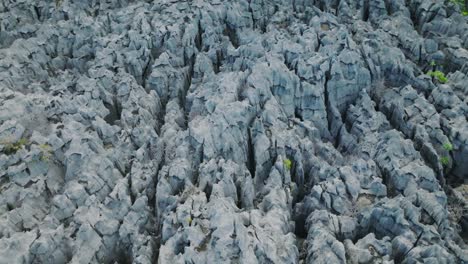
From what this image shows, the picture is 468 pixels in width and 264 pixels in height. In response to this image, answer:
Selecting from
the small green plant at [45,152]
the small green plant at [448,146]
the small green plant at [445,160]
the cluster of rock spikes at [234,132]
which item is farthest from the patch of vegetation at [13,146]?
the small green plant at [448,146]

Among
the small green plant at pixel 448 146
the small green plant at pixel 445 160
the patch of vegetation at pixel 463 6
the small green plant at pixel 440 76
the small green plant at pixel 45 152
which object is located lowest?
the small green plant at pixel 445 160

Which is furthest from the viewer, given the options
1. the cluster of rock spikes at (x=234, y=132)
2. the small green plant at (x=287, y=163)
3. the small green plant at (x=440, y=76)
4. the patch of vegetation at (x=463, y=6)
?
the patch of vegetation at (x=463, y=6)

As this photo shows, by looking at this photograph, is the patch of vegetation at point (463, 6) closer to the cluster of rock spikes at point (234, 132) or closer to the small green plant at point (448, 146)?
the cluster of rock spikes at point (234, 132)

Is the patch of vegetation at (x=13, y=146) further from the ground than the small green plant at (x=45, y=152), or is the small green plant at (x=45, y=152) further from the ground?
the patch of vegetation at (x=13, y=146)

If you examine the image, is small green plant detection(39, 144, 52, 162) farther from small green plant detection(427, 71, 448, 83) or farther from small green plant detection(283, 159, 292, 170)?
small green plant detection(427, 71, 448, 83)

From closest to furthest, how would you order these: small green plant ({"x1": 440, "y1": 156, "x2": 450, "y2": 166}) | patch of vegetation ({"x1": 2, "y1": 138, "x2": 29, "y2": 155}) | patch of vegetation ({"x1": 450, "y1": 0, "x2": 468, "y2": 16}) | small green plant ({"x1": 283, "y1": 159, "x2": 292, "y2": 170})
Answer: small green plant ({"x1": 283, "y1": 159, "x2": 292, "y2": 170}) < patch of vegetation ({"x1": 2, "y1": 138, "x2": 29, "y2": 155}) < small green plant ({"x1": 440, "y1": 156, "x2": 450, "y2": 166}) < patch of vegetation ({"x1": 450, "y1": 0, "x2": 468, "y2": 16})

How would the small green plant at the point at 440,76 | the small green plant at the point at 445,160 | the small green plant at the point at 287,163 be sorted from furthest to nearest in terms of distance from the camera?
the small green plant at the point at 440,76
the small green plant at the point at 445,160
the small green plant at the point at 287,163

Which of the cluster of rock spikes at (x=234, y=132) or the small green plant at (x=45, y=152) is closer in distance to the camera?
the cluster of rock spikes at (x=234, y=132)

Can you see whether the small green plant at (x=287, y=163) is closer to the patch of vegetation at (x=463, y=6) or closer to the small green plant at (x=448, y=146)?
the small green plant at (x=448, y=146)

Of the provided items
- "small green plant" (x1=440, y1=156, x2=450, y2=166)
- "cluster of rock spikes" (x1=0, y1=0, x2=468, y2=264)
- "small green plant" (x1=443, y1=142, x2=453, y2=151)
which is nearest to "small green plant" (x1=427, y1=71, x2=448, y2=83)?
"cluster of rock spikes" (x1=0, y1=0, x2=468, y2=264)
